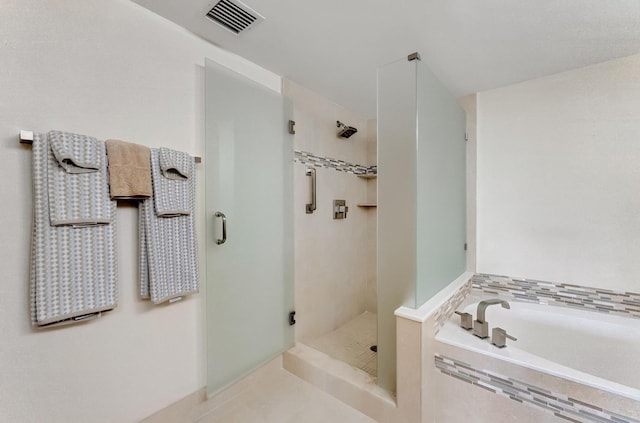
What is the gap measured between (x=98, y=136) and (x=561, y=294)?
9.93 feet

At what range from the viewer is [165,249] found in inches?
52.7

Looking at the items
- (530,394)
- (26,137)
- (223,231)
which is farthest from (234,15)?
(530,394)

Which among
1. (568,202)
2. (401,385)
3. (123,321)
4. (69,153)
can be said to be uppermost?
(69,153)

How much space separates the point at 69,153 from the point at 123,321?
2.58 feet

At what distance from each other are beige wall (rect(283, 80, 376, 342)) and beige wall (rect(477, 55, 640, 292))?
1.13 metres

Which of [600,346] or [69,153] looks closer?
[69,153]

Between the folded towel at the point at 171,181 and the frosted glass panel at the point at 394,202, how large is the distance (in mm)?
1070

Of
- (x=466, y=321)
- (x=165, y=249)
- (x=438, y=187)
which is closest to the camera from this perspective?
(x=165, y=249)

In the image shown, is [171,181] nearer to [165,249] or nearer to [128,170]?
[128,170]

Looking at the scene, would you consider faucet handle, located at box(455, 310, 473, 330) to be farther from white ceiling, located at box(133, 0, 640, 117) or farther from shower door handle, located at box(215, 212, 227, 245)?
white ceiling, located at box(133, 0, 640, 117)

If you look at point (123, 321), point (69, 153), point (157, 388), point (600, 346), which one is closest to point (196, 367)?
point (157, 388)

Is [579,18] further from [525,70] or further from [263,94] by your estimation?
[263,94]

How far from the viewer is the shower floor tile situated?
1.96 m

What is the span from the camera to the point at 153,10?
53.8 inches
